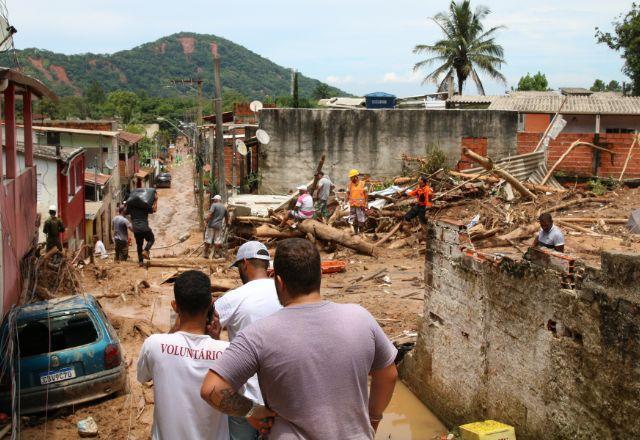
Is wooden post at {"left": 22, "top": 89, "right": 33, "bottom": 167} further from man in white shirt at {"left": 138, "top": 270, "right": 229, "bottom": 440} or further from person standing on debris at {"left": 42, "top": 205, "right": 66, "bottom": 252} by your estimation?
man in white shirt at {"left": 138, "top": 270, "right": 229, "bottom": 440}

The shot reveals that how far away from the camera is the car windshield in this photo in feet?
27.1

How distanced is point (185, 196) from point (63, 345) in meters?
47.0

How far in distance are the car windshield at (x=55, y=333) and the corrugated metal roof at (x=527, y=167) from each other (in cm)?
1276

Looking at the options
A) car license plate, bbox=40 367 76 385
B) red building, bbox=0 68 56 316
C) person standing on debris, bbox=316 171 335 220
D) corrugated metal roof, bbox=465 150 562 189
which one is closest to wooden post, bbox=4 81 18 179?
red building, bbox=0 68 56 316

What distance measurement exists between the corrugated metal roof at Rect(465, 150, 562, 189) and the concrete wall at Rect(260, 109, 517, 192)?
124 inches

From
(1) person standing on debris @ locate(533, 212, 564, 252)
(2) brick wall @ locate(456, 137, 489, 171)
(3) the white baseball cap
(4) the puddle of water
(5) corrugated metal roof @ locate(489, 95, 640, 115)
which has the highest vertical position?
(5) corrugated metal roof @ locate(489, 95, 640, 115)

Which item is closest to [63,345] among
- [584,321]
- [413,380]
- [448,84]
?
[413,380]

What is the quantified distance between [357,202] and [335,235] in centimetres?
120

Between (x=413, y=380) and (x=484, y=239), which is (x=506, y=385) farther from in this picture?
(x=484, y=239)

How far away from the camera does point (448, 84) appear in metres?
49.6

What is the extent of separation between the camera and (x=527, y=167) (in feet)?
63.7

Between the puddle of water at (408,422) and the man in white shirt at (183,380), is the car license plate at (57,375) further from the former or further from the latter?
the man in white shirt at (183,380)

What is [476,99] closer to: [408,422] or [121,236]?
[121,236]

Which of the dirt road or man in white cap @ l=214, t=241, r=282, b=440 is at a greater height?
man in white cap @ l=214, t=241, r=282, b=440
